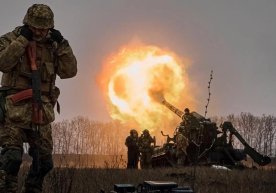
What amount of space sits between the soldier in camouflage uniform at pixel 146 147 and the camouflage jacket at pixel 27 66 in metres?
16.8

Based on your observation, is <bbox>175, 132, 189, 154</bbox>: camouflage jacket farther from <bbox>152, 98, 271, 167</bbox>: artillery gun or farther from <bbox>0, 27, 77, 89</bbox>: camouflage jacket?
<bbox>0, 27, 77, 89</bbox>: camouflage jacket

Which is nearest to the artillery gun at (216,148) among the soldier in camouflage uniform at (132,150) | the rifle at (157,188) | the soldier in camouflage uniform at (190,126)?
the soldier in camouflage uniform at (190,126)

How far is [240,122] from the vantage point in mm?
92625

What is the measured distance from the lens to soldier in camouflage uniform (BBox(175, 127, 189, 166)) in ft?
70.9

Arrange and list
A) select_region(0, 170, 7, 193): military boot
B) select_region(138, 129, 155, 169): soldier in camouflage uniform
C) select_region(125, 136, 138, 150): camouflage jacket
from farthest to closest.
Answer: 1. select_region(138, 129, 155, 169): soldier in camouflage uniform
2. select_region(125, 136, 138, 150): camouflage jacket
3. select_region(0, 170, 7, 193): military boot

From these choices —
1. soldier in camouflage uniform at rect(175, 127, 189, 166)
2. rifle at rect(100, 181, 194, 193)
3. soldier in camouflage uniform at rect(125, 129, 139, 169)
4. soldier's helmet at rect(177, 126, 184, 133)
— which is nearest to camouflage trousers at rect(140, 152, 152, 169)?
soldier in camouflage uniform at rect(125, 129, 139, 169)

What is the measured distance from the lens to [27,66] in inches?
223

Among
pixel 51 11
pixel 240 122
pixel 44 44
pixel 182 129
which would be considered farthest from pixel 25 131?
pixel 240 122

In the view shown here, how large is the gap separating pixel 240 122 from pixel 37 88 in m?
89.5

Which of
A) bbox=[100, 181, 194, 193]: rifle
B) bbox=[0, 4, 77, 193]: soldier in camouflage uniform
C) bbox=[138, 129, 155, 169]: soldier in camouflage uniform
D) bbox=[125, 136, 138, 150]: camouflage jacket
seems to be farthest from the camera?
bbox=[138, 129, 155, 169]: soldier in camouflage uniform

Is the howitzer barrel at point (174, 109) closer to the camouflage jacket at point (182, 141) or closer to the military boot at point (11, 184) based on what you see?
the camouflage jacket at point (182, 141)

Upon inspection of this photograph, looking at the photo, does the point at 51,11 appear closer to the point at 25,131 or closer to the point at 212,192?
the point at 25,131

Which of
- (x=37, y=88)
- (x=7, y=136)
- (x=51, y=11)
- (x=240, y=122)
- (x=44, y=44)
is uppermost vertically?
(x=240, y=122)

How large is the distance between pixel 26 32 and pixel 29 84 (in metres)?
0.58
